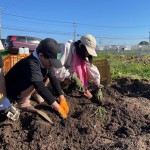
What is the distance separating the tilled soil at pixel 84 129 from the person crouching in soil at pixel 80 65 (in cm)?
38

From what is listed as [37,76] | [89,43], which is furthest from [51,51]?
[89,43]

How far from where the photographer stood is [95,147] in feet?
10.2

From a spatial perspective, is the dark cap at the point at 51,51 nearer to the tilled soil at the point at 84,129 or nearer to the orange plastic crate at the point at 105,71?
the tilled soil at the point at 84,129

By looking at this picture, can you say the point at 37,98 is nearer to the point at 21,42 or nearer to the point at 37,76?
the point at 37,76

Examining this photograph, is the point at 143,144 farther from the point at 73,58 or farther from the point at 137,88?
the point at 137,88

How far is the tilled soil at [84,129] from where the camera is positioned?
316 centimetres

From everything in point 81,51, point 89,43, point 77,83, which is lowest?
point 77,83

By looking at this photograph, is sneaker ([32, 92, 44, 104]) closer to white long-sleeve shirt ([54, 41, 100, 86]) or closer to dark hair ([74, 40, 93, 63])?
white long-sleeve shirt ([54, 41, 100, 86])

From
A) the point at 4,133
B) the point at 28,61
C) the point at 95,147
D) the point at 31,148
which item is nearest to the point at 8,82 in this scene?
the point at 28,61

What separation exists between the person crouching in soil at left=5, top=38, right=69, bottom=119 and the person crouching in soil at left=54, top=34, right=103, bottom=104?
1.66 ft

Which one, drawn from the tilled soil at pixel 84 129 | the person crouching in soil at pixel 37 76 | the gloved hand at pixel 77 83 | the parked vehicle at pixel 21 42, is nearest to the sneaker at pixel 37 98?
the person crouching in soil at pixel 37 76

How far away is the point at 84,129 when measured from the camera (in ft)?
11.3

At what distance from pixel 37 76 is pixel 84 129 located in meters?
0.83

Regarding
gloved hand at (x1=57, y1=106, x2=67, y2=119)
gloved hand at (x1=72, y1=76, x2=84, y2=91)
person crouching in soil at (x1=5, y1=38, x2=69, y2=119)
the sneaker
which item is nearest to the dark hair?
gloved hand at (x1=72, y1=76, x2=84, y2=91)
